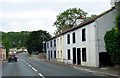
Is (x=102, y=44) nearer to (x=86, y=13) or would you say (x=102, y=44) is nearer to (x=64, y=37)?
(x=64, y=37)

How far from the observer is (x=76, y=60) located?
42938mm

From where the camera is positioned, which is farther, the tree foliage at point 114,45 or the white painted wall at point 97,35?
the white painted wall at point 97,35

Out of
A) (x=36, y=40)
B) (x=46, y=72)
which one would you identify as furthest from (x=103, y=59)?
(x=36, y=40)

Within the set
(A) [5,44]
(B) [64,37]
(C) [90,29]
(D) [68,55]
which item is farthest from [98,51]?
(A) [5,44]

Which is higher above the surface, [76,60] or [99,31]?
[99,31]

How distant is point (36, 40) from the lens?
121m

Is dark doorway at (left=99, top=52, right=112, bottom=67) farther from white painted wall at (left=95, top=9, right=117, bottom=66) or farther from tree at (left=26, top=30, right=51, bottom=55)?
tree at (left=26, top=30, right=51, bottom=55)

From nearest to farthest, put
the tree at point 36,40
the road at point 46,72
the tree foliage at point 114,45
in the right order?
the road at point 46,72
the tree foliage at point 114,45
the tree at point 36,40

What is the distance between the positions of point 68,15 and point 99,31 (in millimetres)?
53218

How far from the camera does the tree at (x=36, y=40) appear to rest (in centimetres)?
11812

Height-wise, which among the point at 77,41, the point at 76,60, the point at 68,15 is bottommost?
the point at 76,60

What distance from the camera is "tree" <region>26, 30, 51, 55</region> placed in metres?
118

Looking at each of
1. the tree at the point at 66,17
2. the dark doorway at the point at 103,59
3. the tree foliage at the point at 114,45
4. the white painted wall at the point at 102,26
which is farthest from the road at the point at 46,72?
Answer: the tree at the point at 66,17

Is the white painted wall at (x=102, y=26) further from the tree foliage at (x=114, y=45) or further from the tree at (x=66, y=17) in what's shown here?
the tree at (x=66, y=17)
